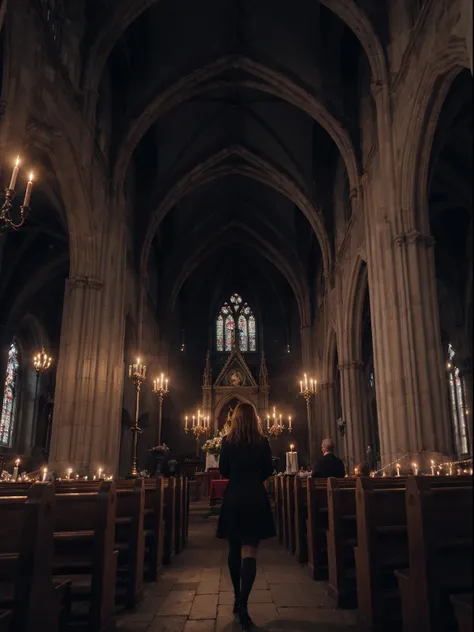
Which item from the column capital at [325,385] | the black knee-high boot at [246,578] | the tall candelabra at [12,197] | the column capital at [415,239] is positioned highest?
the column capital at [415,239]

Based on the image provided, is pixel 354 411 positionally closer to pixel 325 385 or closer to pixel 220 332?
pixel 325 385

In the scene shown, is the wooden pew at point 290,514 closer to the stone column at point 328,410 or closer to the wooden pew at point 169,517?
the wooden pew at point 169,517

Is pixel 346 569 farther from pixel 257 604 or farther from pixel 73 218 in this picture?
pixel 73 218

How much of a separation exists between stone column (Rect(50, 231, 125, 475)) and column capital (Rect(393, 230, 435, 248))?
7.69 meters

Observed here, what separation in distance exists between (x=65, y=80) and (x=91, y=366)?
670 cm

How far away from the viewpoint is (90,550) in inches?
172

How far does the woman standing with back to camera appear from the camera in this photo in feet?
15.0

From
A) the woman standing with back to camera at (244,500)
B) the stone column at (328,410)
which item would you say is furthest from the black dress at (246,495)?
the stone column at (328,410)

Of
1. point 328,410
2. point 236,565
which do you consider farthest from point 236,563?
point 328,410

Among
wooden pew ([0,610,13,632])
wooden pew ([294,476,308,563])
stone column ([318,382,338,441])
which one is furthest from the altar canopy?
wooden pew ([0,610,13,632])

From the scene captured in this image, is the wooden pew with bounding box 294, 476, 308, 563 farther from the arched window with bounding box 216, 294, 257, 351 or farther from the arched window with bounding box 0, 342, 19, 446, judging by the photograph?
the arched window with bounding box 216, 294, 257, 351

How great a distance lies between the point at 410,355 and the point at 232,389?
1792cm

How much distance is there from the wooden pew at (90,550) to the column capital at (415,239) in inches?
323

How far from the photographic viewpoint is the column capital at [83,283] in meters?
13.6
